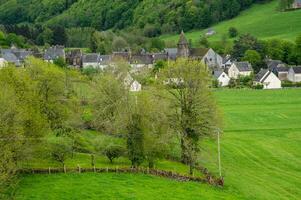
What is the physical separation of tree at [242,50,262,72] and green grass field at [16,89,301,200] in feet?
210

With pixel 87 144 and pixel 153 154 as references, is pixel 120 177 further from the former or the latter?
pixel 87 144

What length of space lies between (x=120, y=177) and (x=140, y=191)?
3511 mm

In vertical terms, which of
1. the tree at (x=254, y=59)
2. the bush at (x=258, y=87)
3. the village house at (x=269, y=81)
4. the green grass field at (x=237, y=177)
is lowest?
the green grass field at (x=237, y=177)

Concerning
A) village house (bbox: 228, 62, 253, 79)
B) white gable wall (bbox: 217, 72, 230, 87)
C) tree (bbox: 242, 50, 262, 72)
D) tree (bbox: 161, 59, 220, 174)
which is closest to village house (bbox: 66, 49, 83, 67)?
village house (bbox: 228, 62, 253, 79)

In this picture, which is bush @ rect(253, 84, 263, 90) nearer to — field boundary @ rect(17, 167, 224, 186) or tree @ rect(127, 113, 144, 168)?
field boundary @ rect(17, 167, 224, 186)

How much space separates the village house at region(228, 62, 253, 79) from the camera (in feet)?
429

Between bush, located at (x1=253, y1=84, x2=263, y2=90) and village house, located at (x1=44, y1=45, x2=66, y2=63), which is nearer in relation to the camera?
bush, located at (x1=253, y1=84, x2=263, y2=90)

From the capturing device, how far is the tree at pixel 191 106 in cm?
4925

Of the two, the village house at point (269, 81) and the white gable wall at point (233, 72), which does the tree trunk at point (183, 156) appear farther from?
the white gable wall at point (233, 72)

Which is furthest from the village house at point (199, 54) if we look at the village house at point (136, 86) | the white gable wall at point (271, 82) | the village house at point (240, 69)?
the village house at point (136, 86)

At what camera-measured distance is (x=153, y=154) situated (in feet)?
152

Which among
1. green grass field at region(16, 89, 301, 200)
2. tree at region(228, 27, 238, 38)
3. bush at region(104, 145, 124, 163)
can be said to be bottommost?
green grass field at region(16, 89, 301, 200)

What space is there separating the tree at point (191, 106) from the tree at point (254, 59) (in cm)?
9158

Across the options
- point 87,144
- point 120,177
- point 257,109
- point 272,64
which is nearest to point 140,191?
point 120,177
